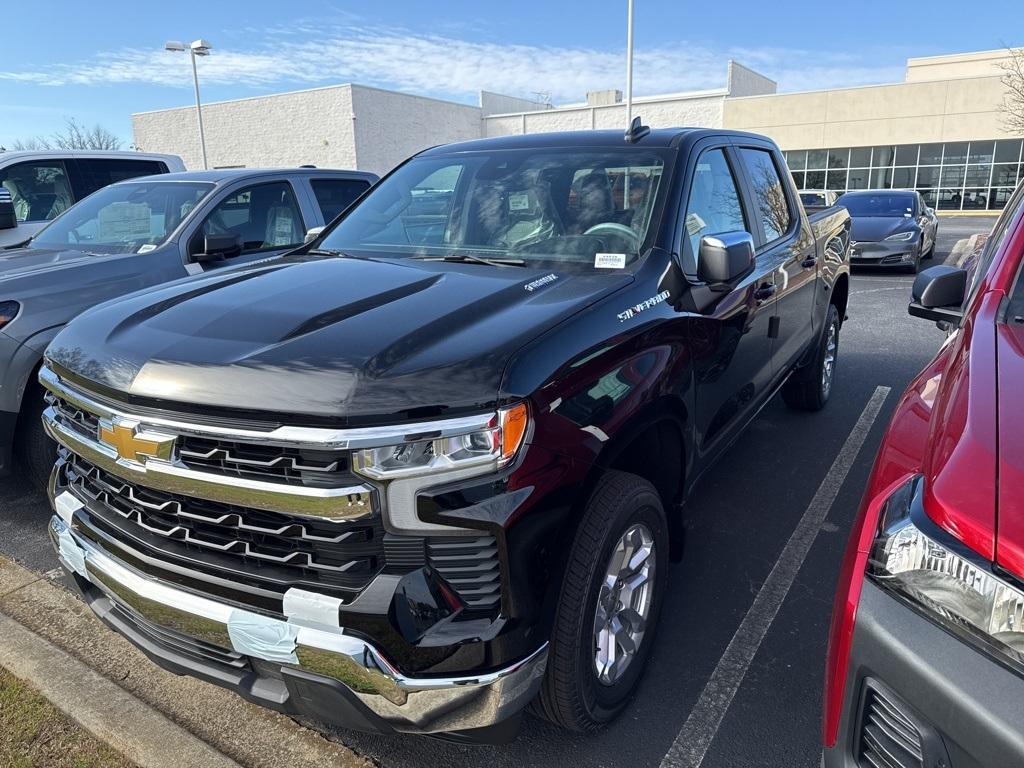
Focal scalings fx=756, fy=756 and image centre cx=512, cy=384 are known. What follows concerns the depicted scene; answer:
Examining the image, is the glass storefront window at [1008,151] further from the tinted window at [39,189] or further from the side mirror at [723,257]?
the side mirror at [723,257]

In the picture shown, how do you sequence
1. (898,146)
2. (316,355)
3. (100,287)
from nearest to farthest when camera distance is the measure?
(316,355) < (100,287) < (898,146)

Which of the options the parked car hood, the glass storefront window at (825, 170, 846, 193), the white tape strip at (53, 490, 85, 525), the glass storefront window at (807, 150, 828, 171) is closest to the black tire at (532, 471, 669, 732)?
the white tape strip at (53, 490, 85, 525)

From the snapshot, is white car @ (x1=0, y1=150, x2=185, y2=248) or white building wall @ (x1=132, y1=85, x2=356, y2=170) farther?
white building wall @ (x1=132, y1=85, x2=356, y2=170)

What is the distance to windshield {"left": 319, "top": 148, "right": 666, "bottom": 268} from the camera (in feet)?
10.0

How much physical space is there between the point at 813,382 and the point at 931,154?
35331 millimetres

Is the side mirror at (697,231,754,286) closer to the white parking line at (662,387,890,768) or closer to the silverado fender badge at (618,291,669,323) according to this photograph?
the silverado fender badge at (618,291,669,323)

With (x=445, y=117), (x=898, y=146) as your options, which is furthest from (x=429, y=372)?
(x=445, y=117)

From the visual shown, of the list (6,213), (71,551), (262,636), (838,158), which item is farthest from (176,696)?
(838,158)

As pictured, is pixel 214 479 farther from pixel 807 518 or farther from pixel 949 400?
pixel 807 518

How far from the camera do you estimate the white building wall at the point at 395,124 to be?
39.2 meters

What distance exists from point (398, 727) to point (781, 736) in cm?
132

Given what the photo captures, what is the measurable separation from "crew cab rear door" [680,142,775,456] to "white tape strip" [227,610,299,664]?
68.9 inches

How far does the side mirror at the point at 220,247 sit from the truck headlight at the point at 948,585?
4.43 metres

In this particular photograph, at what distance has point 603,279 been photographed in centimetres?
270
